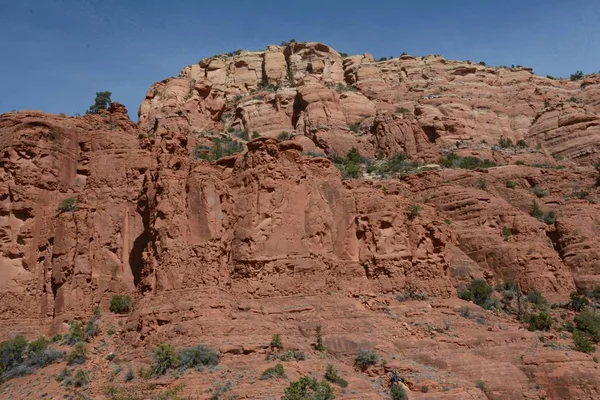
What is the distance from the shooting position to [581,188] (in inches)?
1921

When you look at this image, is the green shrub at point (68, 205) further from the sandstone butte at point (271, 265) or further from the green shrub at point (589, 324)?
the green shrub at point (589, 324)

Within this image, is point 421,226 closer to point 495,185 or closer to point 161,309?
point 495,185

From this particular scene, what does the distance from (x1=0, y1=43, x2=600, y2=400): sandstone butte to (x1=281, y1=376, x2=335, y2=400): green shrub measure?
64cm

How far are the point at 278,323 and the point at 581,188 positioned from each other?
101 feet

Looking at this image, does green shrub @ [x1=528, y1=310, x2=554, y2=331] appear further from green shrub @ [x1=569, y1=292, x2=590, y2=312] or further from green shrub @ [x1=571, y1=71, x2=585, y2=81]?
green shrub @ [x1=571, y1=71, x2=585, y2=81]

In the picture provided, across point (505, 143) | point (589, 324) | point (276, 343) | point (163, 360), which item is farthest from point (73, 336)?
point (505, 143)

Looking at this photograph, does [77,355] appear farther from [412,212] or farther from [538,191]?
[538,191]

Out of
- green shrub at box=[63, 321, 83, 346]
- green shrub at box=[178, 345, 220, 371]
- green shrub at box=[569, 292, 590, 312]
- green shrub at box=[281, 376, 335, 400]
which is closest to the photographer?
green shrub at box=[281, 376, 335, 400]

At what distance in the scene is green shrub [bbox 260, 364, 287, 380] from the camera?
24.4 m

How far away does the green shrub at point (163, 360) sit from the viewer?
80.5ft

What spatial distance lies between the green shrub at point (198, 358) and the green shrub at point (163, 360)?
10.8 inches

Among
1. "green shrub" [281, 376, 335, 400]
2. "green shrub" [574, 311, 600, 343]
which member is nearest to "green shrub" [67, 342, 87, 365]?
"green shrub" [281, 376, 335, 400]

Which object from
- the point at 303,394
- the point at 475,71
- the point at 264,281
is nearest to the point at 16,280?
the point at 264,281

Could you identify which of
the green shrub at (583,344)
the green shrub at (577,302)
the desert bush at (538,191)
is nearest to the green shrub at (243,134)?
the desert bush at (538,191)
